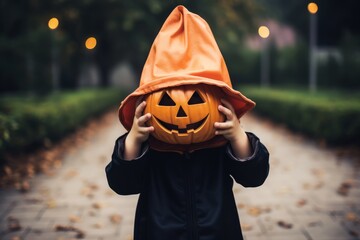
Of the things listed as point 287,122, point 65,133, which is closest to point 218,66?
point 65,133

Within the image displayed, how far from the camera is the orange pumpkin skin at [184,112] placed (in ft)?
6.77

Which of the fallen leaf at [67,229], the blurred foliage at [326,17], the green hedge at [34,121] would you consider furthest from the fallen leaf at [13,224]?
the blurred foliage at [326,17]

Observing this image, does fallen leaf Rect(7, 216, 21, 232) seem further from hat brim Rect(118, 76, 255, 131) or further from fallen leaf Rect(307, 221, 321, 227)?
fallen leaf Rect(307, 221, 321, 227)

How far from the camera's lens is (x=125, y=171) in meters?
2.17

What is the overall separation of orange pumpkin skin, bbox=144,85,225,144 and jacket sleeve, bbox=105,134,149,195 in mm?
164

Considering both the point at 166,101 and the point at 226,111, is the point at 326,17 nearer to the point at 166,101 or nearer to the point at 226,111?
the point at 226,111

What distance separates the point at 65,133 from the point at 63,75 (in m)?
20.1

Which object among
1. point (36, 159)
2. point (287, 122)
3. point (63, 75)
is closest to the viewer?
point (36, 159)

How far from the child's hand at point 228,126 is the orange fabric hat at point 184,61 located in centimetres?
8

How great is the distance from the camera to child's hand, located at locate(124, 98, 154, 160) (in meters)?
2.11

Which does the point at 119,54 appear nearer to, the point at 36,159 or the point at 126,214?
the point at 36,159

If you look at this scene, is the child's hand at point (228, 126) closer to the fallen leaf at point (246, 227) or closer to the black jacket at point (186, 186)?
the black jacket at point (186, 186)

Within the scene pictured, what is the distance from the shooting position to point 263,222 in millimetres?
4863

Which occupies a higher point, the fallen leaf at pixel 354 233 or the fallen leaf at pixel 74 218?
the fallen leaf at pixel 74 218
